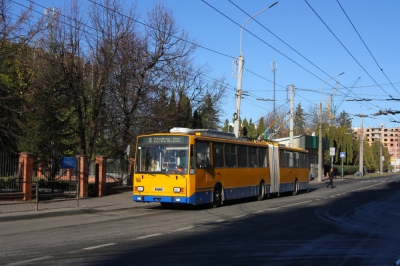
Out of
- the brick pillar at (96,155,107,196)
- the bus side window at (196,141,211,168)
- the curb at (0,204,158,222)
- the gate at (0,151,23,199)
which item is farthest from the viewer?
the brick pillar at (96,155,107,196)

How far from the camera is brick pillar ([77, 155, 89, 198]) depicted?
22969mm

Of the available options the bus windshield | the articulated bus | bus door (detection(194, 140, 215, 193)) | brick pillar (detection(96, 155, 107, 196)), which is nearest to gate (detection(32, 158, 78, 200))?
brick pillar (detection(96, 155, 107, 196))

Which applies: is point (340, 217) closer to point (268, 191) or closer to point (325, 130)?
point (268, 191)

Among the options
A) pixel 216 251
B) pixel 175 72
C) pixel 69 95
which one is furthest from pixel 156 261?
pixel 175 72

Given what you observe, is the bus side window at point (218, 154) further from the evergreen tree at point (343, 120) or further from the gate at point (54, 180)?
the evergreen tree at point (343, 120)

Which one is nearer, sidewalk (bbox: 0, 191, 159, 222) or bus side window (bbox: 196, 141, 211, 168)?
sidewalk (bbox: 0, 191, 159, 222)

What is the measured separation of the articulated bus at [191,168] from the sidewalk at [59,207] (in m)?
1.88

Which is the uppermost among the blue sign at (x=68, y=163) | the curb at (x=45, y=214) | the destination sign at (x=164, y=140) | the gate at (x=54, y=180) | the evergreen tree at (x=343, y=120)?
the evergreen tree at (x=343, y=120)

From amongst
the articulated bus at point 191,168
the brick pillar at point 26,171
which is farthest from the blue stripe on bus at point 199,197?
the brick pillar at point 26,171

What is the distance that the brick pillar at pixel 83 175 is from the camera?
75.4 feet

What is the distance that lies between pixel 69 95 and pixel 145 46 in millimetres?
7570

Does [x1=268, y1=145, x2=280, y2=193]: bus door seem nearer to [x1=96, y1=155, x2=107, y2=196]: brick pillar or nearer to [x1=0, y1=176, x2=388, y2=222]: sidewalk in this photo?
[x1=0, y1=176, x2=388, y2=222]: sidewalk

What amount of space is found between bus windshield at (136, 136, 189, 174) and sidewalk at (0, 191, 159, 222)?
223cm

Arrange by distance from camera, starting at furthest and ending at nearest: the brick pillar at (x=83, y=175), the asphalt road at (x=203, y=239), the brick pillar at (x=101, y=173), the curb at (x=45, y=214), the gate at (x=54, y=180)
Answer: the brick pillar at (x=101, y=173) → the brick pillar at (x=83, y=175) → the gate at (x=54, y=180) → the curb at (x=45, y=214) → the asphalt road at (x=203, y=239)
